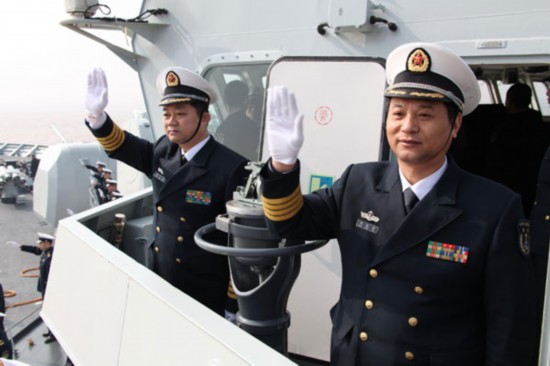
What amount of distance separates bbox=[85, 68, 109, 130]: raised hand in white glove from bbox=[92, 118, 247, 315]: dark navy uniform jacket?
0.51 meters

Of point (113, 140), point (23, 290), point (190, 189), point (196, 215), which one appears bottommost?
point (23, 290)

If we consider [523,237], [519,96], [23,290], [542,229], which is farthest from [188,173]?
[23,290]

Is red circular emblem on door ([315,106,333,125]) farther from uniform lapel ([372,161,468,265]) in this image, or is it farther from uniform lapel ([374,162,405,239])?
uniform lapel ([372,161,468,265])

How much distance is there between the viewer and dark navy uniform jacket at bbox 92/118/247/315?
8.40 ft

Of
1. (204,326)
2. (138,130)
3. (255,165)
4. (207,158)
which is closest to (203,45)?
(207,158)

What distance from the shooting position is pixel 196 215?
2.56 m

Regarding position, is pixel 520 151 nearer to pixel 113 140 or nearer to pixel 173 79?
pixel 173 79

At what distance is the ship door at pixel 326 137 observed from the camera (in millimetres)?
2850

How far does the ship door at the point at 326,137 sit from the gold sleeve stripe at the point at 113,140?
1030 millimetres

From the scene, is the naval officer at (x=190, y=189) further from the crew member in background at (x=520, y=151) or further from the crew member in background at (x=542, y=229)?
the crew member in background at (x=520, y=151)

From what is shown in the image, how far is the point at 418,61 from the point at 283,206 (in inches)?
23.3

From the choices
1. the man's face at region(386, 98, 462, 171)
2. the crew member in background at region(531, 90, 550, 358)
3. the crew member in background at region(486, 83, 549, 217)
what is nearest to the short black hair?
the crew member in background at region(486, 83, 549, 217)

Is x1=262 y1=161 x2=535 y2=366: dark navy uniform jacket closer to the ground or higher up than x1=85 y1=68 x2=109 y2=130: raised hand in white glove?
closer to the ground

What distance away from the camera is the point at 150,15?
432cm
